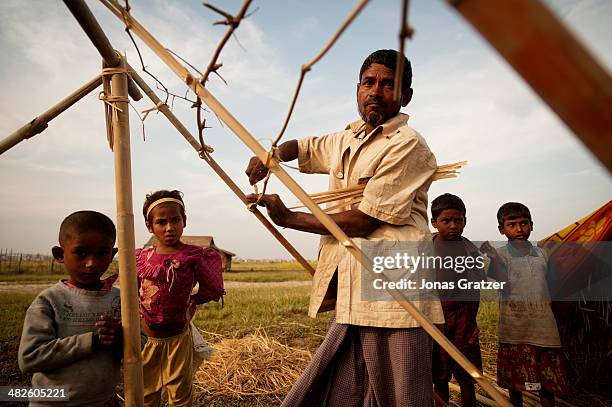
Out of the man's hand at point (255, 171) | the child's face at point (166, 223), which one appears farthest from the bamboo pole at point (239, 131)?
the child's face at point (166, 223)

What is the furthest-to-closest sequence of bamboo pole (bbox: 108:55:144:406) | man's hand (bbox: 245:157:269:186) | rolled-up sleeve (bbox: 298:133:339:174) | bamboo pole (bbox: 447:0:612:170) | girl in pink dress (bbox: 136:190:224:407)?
1. girl in pink dress (bbox: 136:190:224:407)
2. rolled-up sleeve (bbox: 298:133:339:174)
3. man's hand (bbox: 245:157:269:186)
4. bamboo pole (bbox: 108:55:144:406)
5. bamboo pole (bbox: 447:0:612:170)

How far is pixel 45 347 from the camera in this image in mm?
1728

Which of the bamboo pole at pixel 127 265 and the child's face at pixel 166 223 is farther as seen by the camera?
the child's face at pixel 166 223

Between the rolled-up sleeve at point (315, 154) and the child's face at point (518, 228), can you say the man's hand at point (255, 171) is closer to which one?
the rolled-up sleeve at point (315, 154)

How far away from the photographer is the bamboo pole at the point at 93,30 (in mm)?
1439

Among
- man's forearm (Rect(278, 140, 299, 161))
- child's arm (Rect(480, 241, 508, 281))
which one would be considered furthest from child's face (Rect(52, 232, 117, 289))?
child's arm (Rect(480, 241, 508, 281))

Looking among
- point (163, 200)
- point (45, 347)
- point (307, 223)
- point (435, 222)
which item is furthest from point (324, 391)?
point (435, 222)

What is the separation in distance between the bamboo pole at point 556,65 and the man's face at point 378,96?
153 cm

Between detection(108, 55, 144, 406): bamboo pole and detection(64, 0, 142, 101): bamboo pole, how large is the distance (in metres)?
0.18

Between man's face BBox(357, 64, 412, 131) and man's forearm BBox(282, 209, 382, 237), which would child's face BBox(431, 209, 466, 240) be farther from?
man's forearm BBox(282, 209, 382, 237)

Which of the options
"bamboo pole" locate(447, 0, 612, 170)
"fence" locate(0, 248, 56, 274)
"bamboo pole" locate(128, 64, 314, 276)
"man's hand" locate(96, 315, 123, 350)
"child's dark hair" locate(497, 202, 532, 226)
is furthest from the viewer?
"fence" locate(0, 248, 56, 274)

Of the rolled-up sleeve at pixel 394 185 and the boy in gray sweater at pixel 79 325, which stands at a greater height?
the rolled-up sleeve at pixel 394 185

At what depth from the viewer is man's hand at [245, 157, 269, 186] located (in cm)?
207

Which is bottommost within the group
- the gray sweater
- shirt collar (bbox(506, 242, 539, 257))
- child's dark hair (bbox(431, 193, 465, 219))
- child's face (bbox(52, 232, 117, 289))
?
Result: the gray sweater
